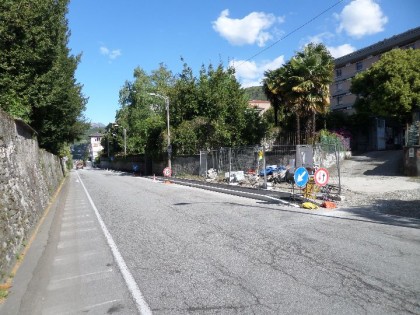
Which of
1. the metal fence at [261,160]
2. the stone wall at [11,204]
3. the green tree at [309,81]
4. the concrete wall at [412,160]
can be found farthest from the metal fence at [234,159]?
the stone wall at [11,204]

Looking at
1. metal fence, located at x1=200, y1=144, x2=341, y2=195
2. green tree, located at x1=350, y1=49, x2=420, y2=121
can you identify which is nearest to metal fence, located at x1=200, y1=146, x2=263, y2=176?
metal fence, located at x1=200, y1=144, x2=341, y2=195

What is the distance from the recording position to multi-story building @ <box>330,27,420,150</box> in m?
39.9

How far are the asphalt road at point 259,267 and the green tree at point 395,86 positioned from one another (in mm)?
30645

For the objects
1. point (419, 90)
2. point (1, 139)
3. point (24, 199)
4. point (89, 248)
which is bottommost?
point (89, 248)

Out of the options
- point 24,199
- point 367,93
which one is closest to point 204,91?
point 367,93

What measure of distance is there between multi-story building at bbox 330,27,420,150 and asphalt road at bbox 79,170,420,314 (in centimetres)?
3207

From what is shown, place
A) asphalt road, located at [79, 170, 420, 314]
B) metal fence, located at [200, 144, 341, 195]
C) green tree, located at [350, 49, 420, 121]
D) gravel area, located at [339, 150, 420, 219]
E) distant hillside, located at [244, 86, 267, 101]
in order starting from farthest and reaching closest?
distant hillside, located at [244, 86, 267, 101], green tree, located at [350, 49, 420, 121], metal fence, located at [200, 144, 341, 195], gravel area, located at [339, 150, 420, 219], asphalt road, located at [79, 170, 420, 314]

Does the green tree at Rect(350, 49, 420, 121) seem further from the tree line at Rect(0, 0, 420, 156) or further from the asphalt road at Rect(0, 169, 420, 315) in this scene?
the asphalt road at Rect(0, 169, 420, 315)

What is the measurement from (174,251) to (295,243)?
96.8 inches

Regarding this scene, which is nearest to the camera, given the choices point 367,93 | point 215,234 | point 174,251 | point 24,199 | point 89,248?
point 174,251

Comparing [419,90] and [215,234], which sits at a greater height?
[419,90]

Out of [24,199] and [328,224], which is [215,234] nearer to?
[328,224]

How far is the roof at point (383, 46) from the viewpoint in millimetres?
48656

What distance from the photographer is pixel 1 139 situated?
9.41 m
